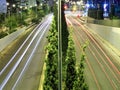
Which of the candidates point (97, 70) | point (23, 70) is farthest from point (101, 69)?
point (23, 70)

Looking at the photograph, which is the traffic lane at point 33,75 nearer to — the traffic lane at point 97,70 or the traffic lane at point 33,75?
the traffic lane at point 33,75

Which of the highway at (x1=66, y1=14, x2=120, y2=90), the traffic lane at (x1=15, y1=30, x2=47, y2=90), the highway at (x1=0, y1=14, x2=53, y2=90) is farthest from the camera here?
the highway at (x1=66, y1=14, x2=120, y2=90)

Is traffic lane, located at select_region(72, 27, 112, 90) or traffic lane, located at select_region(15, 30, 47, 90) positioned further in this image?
traffic lane, located at select_region(72, 27, 112, 90)

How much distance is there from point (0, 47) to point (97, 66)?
1433 cm

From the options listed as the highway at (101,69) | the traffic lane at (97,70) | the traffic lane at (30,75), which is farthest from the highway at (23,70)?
the traffic lane at (97,70)

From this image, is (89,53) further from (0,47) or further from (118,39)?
(0,47)

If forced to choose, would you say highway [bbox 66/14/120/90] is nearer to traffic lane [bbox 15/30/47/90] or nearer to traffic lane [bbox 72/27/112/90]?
traffic lane [bbox 72/27/112/90]

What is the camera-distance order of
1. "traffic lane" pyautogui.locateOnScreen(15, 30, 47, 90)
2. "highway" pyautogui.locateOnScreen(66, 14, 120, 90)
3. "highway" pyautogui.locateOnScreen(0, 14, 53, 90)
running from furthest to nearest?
"highway" pyautogui.locateOnScreen(66, 14, 120, 90)
"highway" pyautogui.locateOnScreen(0, 14, 53, 90)
"traffic lane" pyautogui.locateOnScreen(15, 30, 47, 90)

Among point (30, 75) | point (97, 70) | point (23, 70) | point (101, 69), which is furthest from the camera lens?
point (101, 69)

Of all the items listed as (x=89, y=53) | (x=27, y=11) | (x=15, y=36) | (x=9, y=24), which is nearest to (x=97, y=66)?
(x=89, y=53)

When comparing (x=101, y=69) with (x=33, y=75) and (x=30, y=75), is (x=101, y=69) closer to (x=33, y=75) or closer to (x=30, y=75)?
(x=33, y=75)

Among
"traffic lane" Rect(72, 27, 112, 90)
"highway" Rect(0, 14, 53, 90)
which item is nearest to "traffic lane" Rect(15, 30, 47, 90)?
"highway" Rect(0, 14, 53, 90)

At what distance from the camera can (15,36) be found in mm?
68312

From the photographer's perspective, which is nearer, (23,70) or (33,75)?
(33,75)
